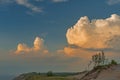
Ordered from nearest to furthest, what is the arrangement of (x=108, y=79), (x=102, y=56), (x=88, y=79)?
(x=108, y=79) → (x=88, y=79) → (x=102, y=56)

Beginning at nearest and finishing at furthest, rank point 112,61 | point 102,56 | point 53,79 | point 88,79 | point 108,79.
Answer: point 108,79
point 88,79
point 53,79
point 112,61
point 102,56

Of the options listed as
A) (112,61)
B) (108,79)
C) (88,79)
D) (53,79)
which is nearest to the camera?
(108,79)

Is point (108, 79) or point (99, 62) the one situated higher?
point (99, 62)

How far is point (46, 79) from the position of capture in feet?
538

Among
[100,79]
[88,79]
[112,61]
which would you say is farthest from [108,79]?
[112,61]

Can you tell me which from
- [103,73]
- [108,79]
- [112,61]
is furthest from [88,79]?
[112,61]

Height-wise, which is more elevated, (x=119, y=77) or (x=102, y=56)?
(x=102, y=56)

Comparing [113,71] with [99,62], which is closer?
[113,71]

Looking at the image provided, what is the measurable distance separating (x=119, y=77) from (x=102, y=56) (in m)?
66.4

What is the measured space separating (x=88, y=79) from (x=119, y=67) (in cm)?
2411

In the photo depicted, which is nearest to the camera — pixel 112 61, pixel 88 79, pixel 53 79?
pixel 88 79

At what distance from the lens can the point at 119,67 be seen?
159500 mm

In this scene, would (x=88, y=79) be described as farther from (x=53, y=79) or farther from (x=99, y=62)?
(x=99, y=62)

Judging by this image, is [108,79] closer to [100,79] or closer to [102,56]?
[100,79]
